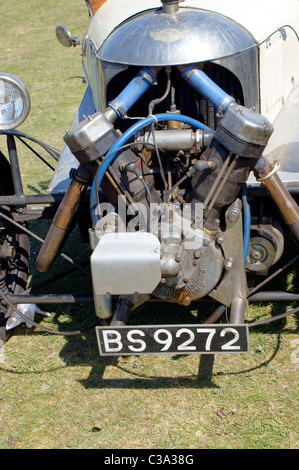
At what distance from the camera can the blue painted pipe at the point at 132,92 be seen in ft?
8.56

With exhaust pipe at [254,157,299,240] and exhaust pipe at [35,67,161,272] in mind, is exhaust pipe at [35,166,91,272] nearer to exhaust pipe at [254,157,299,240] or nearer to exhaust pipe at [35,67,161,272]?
exhaust pipe at [35,67,161,272]

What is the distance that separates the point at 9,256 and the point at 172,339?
137 centimetres

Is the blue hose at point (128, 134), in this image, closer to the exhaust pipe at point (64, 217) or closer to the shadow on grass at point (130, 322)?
the exhaust pipe at point (64, 217)

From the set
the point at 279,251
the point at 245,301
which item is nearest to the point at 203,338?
the point at 245,301

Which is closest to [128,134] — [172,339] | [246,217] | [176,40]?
[176,40]

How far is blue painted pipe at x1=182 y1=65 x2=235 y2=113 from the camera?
2.52 metres

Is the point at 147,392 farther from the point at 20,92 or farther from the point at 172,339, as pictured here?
the point at 20,92

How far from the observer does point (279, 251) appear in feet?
9.68

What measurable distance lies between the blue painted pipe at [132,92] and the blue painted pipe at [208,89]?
0.18m

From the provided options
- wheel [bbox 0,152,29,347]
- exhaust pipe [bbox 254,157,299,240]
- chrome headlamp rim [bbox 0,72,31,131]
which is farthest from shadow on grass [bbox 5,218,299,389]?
chrome headlamp rim [bbox 0,72,31,131]

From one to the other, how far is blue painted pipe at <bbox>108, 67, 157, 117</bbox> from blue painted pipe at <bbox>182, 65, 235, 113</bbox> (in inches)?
6.9

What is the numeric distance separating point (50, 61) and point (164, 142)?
306 inches

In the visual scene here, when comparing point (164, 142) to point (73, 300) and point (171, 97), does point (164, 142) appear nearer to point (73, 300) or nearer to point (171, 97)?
point (171, 97)

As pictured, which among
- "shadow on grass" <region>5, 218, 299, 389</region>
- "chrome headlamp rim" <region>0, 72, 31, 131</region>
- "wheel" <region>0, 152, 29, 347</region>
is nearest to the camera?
"chrome headlamp rim" <region>0, 72, 31, 131</region>
